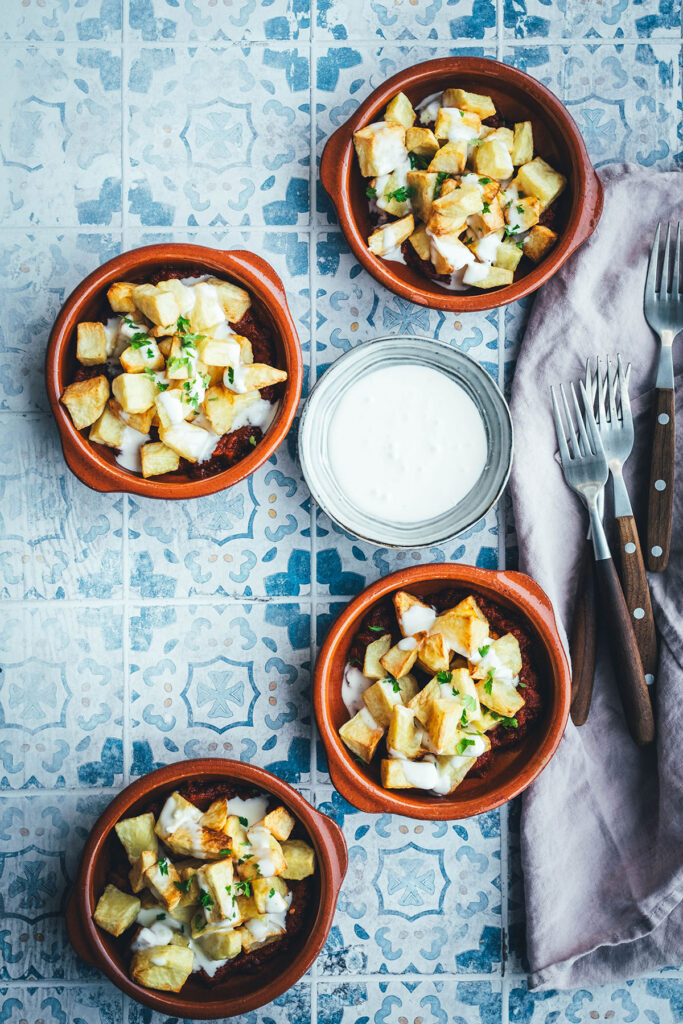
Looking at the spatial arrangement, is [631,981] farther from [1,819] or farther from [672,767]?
[1,819]

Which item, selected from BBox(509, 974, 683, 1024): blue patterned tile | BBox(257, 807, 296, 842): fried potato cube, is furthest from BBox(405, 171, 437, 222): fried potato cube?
BBox(509, 974, 683, 1024): blue patterned tile

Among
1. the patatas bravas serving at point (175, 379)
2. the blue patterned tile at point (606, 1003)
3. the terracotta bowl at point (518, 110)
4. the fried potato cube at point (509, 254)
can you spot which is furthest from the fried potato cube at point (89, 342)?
the blue patterned tile at point (606, 1003)

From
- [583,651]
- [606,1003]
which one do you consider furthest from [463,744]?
[606,1003]

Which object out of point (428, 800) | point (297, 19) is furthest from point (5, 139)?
point (428, 800)

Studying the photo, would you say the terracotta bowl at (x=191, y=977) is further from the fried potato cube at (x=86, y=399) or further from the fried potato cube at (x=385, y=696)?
the fried potato cube at (x=86, y=399)

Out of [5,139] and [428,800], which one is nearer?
[428,800]

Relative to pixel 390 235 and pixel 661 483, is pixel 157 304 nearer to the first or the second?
Result: pixel 390 235
